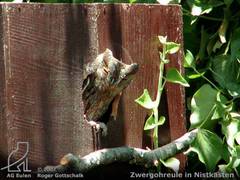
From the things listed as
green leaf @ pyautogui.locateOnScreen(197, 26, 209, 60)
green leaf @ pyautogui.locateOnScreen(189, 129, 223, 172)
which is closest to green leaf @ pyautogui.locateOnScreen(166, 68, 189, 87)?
green leaf @ pyautogui.locateOnScreen(189, 129, 223, 172)

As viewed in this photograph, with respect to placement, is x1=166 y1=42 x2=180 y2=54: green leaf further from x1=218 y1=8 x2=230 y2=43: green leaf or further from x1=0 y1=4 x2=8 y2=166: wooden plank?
x1=0 y1=4 x2=8 y2=166: wooden plank

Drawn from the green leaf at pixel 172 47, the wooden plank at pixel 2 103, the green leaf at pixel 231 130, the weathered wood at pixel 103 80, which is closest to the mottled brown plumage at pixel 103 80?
the weathered wood at pixel 103 80

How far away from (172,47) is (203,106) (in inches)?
7.6

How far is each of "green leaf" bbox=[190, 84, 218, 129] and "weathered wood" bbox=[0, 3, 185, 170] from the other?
0.04 metres

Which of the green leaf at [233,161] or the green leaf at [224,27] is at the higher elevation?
the green leaf at [224,27]

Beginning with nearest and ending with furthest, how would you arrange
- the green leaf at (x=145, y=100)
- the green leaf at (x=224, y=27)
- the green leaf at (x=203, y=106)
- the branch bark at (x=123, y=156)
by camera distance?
the branch bark at (x=123, y=156) → the green leaf at (x=145, y=100) → the green leaf at (x=203, y=106) → the green leaf at (x=224, y=27)

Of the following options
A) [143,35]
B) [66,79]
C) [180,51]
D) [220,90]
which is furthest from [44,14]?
[220,90]

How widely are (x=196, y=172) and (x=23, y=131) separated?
512mm

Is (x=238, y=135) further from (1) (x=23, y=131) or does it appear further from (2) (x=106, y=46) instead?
(1) (x=23, y=131)

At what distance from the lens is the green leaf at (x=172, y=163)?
5.02ft

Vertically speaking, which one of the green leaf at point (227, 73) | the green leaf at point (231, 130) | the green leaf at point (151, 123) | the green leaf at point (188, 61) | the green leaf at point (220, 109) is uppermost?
the green leaf at point (188, 61)

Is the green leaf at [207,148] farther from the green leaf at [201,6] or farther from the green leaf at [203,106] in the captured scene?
the green leaf at [201,6]

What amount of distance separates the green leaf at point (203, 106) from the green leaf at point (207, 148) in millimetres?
39

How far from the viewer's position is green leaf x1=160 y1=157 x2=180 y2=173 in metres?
1.53
